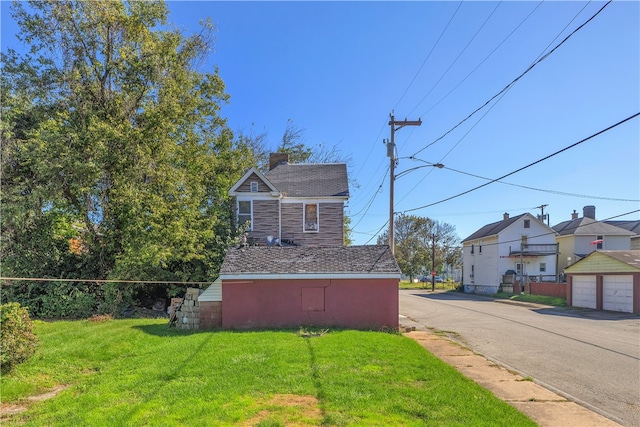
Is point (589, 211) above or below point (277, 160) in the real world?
below

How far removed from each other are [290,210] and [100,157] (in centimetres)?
917

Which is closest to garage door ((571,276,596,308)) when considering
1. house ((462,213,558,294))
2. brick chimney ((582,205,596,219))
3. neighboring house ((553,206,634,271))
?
house ((462,213,558,294))

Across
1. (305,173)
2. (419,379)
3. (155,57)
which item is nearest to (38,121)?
(155,57)

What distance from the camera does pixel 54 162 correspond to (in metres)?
15.8

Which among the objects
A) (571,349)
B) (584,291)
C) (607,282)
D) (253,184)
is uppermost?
(253,184)

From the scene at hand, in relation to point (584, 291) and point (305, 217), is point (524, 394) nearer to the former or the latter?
point (305, 217)

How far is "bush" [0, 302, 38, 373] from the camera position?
7.44m

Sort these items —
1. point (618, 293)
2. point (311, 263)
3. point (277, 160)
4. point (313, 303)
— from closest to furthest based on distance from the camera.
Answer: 1. point (313, 303)
2. point (311, 263)
3. point (618, 293)
4. point (277, 160)

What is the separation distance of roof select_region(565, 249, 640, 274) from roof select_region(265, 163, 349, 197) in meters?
16.0

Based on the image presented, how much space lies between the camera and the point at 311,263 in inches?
554

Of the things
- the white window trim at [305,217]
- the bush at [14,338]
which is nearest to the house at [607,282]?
the white window trim at [305,217]

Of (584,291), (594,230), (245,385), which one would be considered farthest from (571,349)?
(594,230)

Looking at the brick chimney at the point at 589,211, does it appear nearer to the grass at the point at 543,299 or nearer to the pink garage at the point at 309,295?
the grass at the point at 543,299

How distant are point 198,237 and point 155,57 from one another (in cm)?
861
